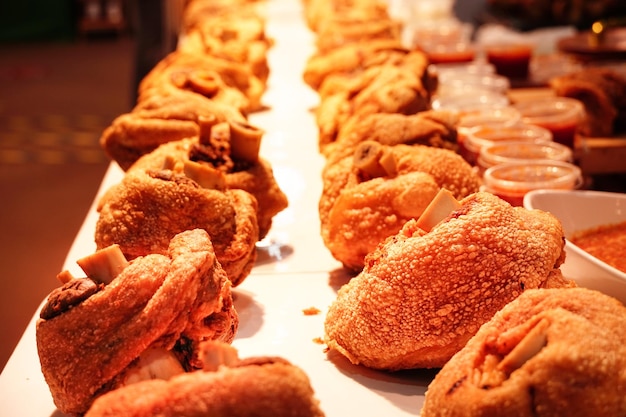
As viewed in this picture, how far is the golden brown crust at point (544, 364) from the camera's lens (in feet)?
3.72

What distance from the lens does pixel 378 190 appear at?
6.66 feet

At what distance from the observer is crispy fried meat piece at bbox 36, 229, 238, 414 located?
134cm

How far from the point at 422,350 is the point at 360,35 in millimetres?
3046

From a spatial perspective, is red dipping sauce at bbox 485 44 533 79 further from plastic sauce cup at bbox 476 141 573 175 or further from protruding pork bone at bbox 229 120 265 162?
protruding pork bone at bbox 229 120 265 162

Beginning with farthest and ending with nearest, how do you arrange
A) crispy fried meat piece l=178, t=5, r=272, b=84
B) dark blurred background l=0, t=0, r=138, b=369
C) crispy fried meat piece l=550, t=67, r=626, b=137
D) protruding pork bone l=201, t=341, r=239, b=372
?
dark blurred background l=0, t=0, r=138, b=369, crispy fried meat piece l=178, t=5, r=272, b=84, crispy fried meat piece l=550, t=67, r=626, b=137, protruding pork bone l=201, t=341, r=239, b=372

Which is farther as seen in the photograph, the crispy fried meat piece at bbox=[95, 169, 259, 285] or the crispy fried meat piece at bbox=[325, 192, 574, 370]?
the crispy fried meat piece at bbox=[95, 169, 259, 285]

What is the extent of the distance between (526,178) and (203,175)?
1062 millimetres

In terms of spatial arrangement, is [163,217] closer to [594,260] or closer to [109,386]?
[109,386]

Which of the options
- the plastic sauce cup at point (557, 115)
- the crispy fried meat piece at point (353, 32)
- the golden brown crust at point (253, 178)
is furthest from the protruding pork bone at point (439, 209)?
the crispy fried meat piece at point (353, 32)

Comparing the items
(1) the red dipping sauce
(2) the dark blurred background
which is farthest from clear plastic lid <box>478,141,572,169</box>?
(2) the dark blurred background

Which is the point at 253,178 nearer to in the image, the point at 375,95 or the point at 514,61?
the point at 375,95

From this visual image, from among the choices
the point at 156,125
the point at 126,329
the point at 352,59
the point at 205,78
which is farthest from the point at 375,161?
the point at 352,59

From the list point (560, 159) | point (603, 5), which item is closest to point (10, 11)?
point (603, 5)

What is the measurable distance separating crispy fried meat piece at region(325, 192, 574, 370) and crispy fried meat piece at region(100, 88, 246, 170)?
110 centimetres
